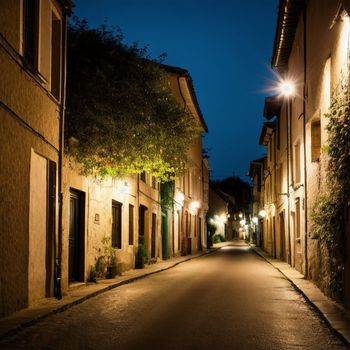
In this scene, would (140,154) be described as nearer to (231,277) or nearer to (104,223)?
A: (104,223)

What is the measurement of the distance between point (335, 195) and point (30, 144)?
20.0 feet

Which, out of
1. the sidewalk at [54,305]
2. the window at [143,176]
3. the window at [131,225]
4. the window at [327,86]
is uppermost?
the window at [327,86]

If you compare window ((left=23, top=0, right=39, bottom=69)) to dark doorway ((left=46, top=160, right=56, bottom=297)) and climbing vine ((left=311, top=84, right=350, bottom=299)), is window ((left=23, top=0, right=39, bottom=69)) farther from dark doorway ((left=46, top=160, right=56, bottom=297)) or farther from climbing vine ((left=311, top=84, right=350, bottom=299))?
climbing vine ((left=311, top=84, right=350, bottom=299))

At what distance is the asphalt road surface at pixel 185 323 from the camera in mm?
7910

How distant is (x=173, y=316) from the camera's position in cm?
1027

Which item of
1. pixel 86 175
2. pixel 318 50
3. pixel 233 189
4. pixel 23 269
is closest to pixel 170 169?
pixel 86 175

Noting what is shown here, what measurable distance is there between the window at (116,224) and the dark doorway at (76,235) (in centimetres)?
416

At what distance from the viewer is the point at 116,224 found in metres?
20.6

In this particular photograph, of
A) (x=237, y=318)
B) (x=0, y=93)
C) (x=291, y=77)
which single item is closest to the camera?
(x=0, y=93)

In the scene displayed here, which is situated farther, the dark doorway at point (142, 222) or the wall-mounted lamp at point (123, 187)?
the dark doorway at point (142, 222)

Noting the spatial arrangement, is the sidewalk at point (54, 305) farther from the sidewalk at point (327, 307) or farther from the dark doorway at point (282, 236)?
the dark doorway at point (282, 236)

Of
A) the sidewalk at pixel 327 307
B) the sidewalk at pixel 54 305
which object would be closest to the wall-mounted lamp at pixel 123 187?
the sidewalk at pixel 54 305

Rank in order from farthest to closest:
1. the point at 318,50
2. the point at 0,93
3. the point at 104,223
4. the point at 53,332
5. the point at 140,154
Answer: the point at 104,223
the point at 140,154
the point at 318,50
the point at 0,93
the point at 53,332

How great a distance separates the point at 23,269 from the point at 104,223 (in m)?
7.48
